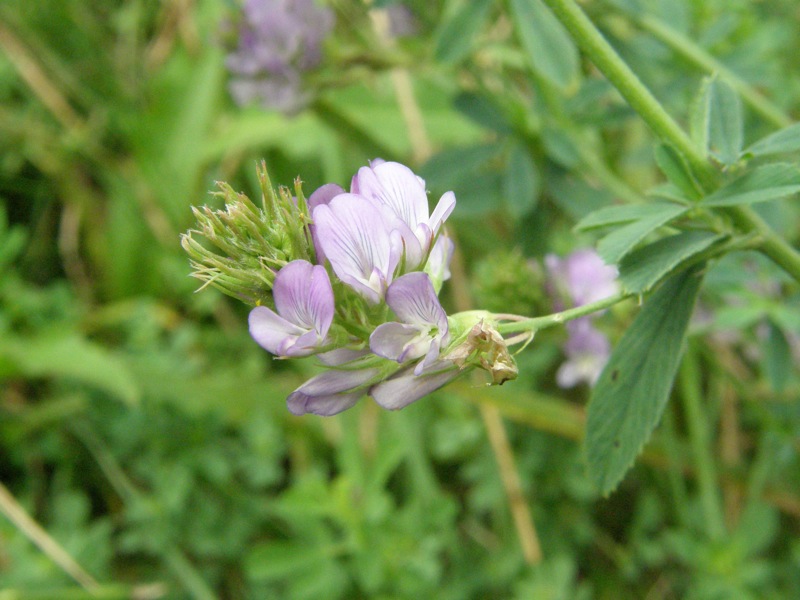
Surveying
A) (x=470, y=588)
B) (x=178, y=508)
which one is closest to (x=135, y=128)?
(x=178, y=508)

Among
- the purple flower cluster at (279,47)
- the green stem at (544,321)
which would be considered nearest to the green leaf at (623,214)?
A: the green stem at (544,321)

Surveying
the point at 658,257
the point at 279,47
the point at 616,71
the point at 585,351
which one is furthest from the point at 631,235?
the point at 279,47

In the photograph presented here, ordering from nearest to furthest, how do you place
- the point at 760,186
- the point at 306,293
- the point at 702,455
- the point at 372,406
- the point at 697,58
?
1. the point at 306,293
2. the point at 760,186
3. the point at 697,58
4. the point at 702,455
5. the point at 372,406

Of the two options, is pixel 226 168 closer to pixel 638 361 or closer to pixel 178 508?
pixel 178 508

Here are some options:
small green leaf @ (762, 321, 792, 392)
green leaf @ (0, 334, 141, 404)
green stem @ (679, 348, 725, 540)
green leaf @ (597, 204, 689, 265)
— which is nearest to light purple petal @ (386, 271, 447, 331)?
green leaf @ (597, 204, 689, 265)

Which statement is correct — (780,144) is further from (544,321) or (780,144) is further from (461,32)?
(461,32)

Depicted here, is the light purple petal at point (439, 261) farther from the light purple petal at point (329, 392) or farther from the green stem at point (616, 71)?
the green stem at point (616, 71)
